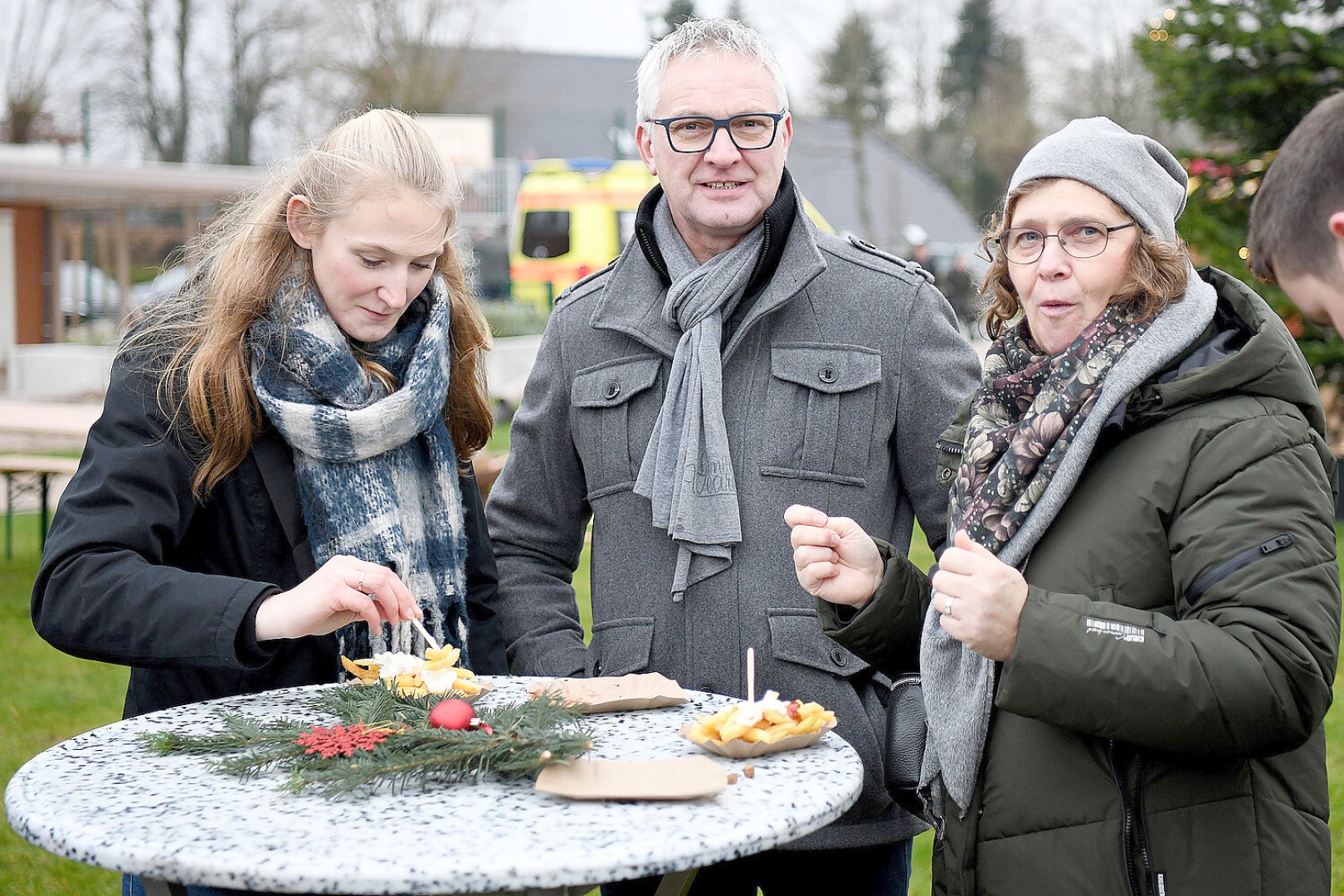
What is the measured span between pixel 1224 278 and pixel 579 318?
4.38 ft

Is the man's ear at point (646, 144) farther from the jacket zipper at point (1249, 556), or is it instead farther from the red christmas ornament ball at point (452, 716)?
the jacket zipper at point (1249, 556)

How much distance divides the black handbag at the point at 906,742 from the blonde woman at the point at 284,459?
34.4 inches

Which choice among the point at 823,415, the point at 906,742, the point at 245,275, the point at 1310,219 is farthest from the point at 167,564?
the point at 1310,219

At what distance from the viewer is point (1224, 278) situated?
2201mm

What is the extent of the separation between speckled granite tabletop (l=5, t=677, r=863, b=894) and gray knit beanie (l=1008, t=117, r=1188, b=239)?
3.23ft


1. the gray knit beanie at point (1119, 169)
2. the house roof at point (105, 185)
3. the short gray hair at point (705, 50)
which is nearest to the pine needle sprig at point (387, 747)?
the gray knit beanie at point (1119, 169)

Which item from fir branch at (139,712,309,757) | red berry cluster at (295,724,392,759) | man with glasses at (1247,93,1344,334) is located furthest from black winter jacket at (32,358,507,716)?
man with glasses at (1247,93,1344,334)

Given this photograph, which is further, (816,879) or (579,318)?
(579,318)

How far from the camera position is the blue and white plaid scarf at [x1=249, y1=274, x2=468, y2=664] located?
2.49 metres

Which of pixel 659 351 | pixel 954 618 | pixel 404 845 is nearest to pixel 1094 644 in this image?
pixel 954 618

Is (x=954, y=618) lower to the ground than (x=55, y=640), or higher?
higher

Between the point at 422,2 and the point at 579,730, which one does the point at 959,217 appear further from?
the point at 579,730

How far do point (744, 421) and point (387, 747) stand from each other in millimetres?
1059

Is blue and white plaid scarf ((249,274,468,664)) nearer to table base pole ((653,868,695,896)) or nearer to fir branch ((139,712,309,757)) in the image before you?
fir branch ((139,712,309,757))
